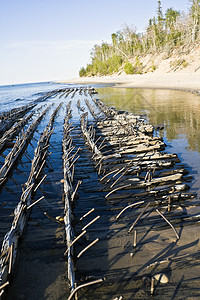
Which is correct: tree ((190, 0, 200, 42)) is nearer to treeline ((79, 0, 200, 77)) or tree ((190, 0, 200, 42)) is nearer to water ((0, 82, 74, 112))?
treeline ((79, 0, 200, 77))

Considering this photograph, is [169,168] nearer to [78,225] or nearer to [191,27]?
[78,225]

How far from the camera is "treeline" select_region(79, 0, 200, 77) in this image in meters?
54.2

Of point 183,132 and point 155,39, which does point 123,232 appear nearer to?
point 183,132

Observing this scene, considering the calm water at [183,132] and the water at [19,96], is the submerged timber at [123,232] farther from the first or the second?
the water at [19,96]

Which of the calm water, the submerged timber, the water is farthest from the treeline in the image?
the submerged timber

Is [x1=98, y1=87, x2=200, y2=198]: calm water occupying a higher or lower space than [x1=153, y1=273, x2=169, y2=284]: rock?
higher

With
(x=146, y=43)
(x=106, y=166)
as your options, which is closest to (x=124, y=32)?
(x=146, y=43)

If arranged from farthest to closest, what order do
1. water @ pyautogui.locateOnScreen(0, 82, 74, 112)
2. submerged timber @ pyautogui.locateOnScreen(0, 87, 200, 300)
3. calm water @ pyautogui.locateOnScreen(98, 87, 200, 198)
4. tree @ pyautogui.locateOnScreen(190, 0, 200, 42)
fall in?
tree @ pyautogui.locateOnScreen(190, 0, 200, 42) → water @ pyautogui.locateOnScreen(0, 82, 74, 112) → calm water @ pyautogui.locateOnScreen(98, 87, 200, 198) → submerged timber @ pyautogui.locateOnScreen(0, 87, 200, 300)

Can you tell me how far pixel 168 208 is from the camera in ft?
16.3

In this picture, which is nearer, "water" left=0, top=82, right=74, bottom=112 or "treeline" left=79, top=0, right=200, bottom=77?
"water" left=0, top=82, right=74, bottom=112

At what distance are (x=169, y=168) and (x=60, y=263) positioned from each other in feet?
16.0

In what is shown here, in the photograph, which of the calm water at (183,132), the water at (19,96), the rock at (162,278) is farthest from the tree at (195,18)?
the rock at (162,278)

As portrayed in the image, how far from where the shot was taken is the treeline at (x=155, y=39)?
5419 cm

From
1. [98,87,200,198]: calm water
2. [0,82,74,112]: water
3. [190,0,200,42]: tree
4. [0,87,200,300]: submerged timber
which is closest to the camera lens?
[0,87,200,300]: submerged timber
